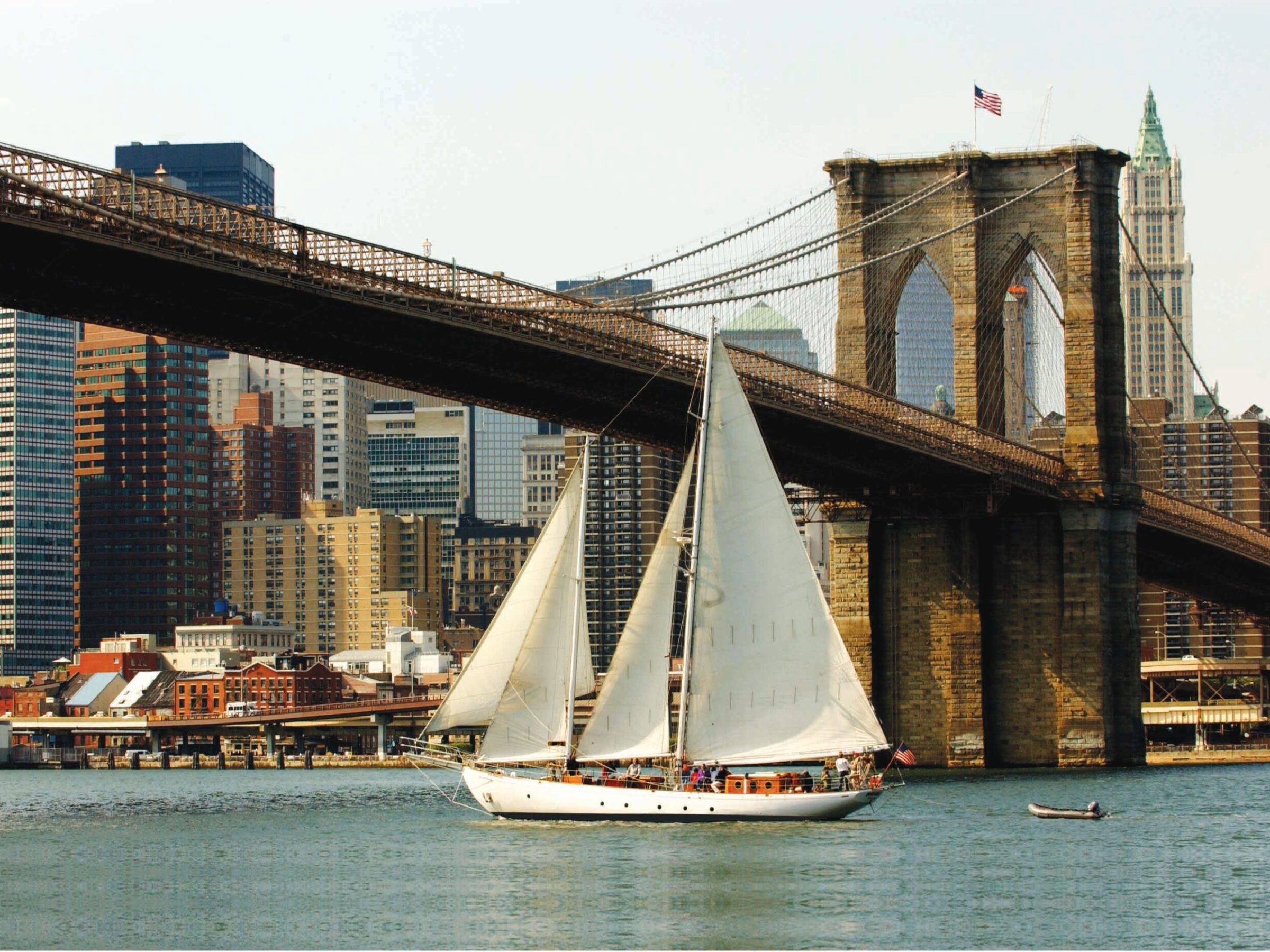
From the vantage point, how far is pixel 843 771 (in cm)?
5328

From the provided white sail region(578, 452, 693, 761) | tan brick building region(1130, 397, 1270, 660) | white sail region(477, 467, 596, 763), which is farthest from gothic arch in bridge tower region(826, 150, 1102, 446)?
tan brick building region(1130, 397, 1270, 660)

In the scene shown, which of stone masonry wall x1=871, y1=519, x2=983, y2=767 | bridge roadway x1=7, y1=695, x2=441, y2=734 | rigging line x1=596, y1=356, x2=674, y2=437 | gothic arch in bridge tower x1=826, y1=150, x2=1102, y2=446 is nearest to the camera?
rigging line x1=596, y1=356, x2=674, y2=437

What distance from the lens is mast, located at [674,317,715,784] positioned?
51.9 metres

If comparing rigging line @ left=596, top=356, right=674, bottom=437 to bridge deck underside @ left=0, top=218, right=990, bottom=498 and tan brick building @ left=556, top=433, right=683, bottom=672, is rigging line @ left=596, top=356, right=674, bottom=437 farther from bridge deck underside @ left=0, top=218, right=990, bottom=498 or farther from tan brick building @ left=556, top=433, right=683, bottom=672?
tan brick building @ left=556, top=433, right=683, bottom=672

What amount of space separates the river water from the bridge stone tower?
1289cm

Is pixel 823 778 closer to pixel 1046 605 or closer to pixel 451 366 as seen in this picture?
pixel 451 366

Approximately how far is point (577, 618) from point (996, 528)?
2784cm

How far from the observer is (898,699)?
78.4 m

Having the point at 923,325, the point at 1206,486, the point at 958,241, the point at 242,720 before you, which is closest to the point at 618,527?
the point at 1206,486

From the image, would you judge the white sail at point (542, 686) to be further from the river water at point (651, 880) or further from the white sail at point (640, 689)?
the river water at point (651, 880)

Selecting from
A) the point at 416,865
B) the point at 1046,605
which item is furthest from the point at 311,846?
the point at 1046,605

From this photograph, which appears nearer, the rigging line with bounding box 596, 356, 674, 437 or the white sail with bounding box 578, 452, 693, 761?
the white sail with bounding box 578, 452, 693, 761

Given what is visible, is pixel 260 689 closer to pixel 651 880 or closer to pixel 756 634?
pixel 756 634

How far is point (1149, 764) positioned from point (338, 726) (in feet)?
205
